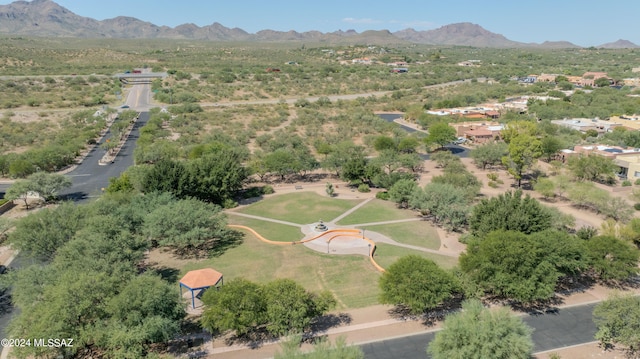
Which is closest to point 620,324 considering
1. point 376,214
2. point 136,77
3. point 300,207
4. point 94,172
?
point 376,214

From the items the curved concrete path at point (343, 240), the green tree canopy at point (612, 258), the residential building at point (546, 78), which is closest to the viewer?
the green tree canopy at point (612, 258)

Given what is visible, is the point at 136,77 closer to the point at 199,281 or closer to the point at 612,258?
the point at 199,281

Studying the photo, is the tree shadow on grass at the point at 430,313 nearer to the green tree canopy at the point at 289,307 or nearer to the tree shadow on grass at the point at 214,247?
the green tree canopy at the point at 289,307

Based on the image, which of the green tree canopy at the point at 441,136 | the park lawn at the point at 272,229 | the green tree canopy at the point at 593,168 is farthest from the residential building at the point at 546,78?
the park lawn at the point at 272,229

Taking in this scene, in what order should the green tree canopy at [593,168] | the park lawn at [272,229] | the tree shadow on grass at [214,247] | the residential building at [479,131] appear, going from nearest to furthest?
1. the tree shadow on grass at [214,247]
2. the park lawn at [272,229]
3. the green tree canopy at [593,168]
4. the residential building at [479,131]

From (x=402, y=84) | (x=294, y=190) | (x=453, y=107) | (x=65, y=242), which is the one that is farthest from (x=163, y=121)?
(x=402, y=84)
